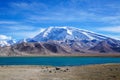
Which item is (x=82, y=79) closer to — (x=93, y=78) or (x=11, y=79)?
(x=93, y=78)

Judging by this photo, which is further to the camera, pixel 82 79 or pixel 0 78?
pixel 0 78

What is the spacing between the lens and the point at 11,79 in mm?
31125

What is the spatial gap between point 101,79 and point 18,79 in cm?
989

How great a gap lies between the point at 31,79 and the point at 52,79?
2.58m

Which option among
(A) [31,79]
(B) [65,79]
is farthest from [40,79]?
(B) [65,79]

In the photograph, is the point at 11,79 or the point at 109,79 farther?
the point at 11,79

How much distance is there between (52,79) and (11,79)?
4983mm

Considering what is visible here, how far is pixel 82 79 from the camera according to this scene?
30.0m

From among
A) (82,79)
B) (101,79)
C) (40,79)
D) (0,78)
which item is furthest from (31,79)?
(101,79)

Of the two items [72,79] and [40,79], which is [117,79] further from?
[40,79]

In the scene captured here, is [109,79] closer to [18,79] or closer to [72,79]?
[72,79]

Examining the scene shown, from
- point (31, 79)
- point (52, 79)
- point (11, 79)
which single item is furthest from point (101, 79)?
point (11, 79)

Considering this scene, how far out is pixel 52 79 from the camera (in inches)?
1208

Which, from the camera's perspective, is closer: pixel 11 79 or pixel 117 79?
pixel 117 79
